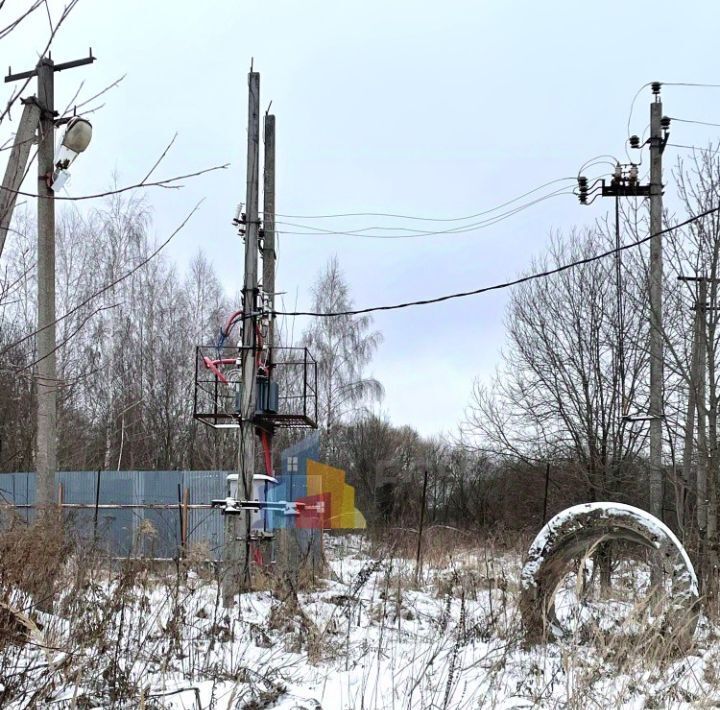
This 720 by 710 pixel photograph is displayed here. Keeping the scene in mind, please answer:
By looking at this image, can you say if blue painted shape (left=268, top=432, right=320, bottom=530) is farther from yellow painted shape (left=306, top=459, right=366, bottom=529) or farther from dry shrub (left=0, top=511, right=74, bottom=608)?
dry shrub (left=0, top=511, right=74, bottom=608)

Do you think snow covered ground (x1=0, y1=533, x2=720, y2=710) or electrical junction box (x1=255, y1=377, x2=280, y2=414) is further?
electrical junction box (x1=255, y1=377, x2=280, y2=414)

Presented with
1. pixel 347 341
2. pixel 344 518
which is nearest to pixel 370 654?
pixel 344 518

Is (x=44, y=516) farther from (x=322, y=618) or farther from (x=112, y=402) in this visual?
(x=112, y=402)

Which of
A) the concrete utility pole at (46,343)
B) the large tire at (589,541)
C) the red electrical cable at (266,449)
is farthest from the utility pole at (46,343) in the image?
the red electrical cable at (266,449)

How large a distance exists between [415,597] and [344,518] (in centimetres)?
1799

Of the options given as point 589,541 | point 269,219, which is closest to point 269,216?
point 269,219

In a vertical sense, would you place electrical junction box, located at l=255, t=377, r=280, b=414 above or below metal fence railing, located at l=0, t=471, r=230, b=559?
above

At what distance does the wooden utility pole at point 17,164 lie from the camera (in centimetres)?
263

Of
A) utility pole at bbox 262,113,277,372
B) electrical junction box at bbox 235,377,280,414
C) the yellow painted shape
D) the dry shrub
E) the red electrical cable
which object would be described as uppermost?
utility pole at bbox 262,113,277,372

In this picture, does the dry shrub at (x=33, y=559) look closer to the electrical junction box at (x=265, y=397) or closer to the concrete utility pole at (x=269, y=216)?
the concrete utility pole at (x=269, y=216)

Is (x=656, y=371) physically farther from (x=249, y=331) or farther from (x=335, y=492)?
(x=335, y=492)

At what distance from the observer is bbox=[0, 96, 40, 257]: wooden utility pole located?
8.62 ft

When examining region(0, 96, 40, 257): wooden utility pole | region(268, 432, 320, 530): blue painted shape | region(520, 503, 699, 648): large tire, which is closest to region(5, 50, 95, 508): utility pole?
region(0, 96, 40, 257): wooden utility pole

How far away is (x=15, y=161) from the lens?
4.02 m
